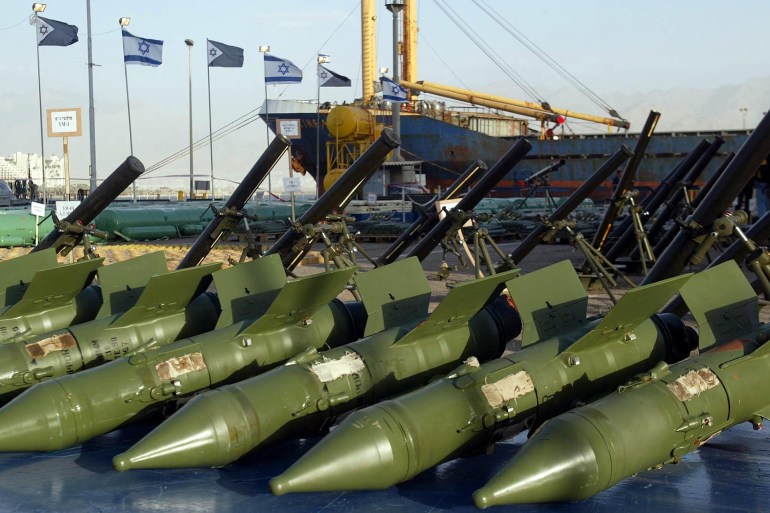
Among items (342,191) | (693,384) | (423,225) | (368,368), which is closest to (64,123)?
(423,225)

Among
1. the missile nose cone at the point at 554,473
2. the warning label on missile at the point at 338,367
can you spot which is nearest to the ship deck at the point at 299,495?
the missile nose cone at the point at 554,473

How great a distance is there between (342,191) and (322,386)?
664 cm

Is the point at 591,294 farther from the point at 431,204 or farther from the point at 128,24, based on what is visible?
the point at 128,24

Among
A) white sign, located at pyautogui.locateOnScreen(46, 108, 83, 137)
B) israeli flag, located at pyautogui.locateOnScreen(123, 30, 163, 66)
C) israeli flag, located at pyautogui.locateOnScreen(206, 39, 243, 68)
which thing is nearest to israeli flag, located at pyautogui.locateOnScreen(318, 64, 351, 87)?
israeli flag, located at pyautogui.locateOnScreen(206, 39, 243, 68)

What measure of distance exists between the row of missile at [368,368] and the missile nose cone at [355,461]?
11 millimetres

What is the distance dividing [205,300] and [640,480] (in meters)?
5.34

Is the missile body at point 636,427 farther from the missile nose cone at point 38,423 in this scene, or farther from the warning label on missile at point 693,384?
the missile nose cone at point 38,423

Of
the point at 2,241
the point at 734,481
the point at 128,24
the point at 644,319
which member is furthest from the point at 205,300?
the point at 128,24

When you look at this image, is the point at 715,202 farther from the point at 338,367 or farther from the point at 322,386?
the point at 322,386

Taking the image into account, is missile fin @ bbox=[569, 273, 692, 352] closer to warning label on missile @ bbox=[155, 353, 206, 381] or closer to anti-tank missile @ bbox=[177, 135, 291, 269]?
warning label on missile @ bbox=[155, 353, 206, 381]

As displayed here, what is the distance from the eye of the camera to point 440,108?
184 ft

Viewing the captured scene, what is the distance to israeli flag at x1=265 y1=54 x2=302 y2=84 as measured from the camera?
46.0 metres

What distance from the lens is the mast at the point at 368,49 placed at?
5697 cm

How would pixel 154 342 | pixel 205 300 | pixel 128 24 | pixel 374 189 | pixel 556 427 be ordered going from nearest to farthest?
pixel 556 427, pixel 154 342, pixel 205 300, pixel 128 24, pixel 374 189
